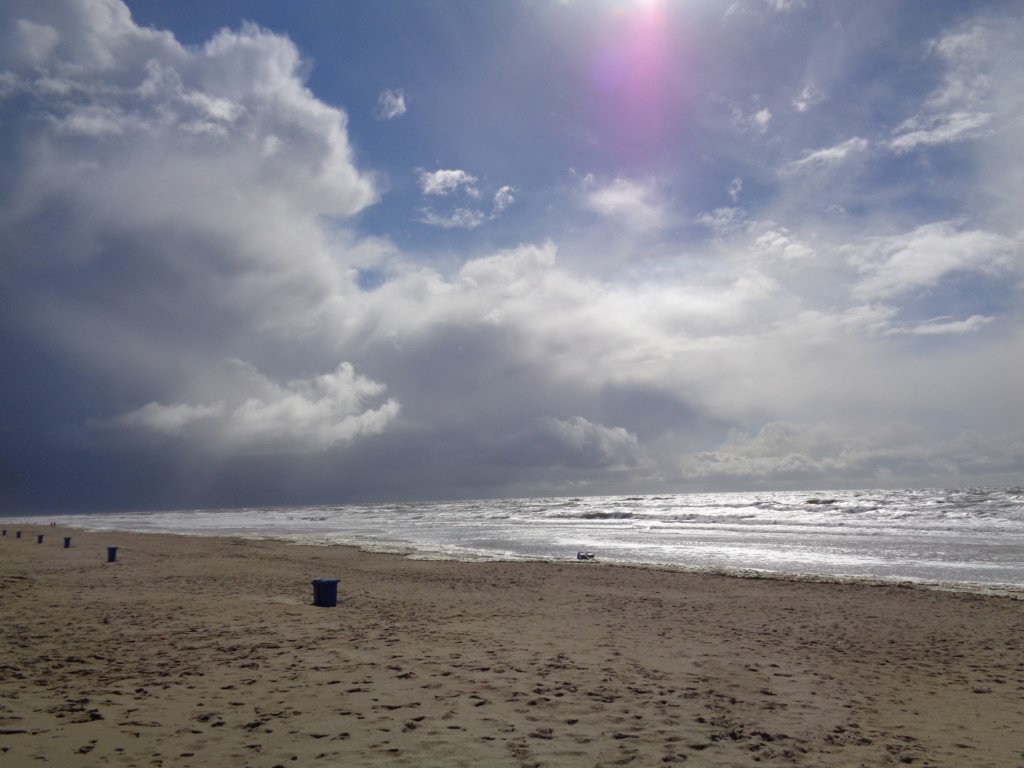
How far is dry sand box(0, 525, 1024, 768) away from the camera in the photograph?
5957 mm

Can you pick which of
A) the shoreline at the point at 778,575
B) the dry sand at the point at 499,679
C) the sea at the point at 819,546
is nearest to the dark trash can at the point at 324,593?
the dry sand at the point at 499,679

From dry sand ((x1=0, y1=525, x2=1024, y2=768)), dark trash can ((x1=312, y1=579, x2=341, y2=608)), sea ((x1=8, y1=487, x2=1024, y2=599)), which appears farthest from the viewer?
sea ((x1=8, y1=487, x2=1024, y2=599))

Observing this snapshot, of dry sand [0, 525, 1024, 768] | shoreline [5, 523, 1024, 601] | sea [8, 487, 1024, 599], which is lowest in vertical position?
sea [8, 487, 1024, 599]

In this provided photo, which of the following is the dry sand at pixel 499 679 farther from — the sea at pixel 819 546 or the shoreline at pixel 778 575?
the sea at pixel 819 546

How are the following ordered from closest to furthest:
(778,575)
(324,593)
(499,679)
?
(499,679)
(324,593)
(778,575)

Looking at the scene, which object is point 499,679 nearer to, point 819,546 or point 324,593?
point 324,593

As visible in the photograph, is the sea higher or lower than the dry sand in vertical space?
lower

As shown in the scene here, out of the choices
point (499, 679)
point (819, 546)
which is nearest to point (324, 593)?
point (499, 679)

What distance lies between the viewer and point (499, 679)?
8109 millimetres

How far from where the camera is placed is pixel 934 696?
834 centimetres

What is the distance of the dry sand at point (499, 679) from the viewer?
5.96m

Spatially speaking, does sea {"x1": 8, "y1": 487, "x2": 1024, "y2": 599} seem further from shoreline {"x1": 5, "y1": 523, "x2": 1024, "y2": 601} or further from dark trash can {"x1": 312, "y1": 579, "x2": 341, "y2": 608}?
dark trash can {"x1": 312, "y1": 579, "x2": 341, "y2": 608}

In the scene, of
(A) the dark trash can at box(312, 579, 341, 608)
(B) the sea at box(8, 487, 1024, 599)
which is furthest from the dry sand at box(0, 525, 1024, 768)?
(B) the sea at box(8, 487, 1024, 599)

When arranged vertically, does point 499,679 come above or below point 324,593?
below
